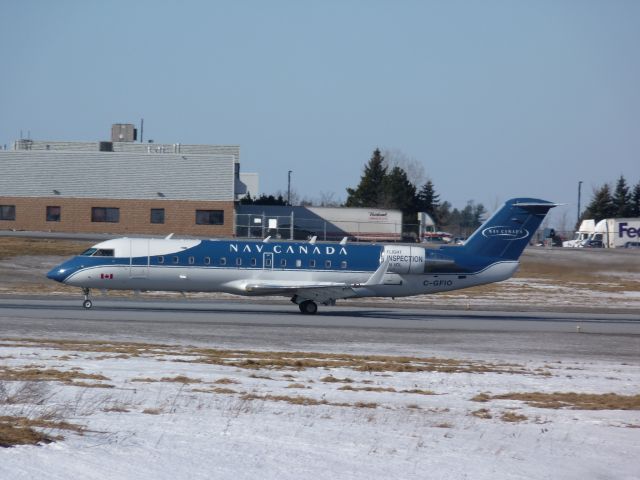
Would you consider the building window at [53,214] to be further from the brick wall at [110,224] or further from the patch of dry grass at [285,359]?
the patch of dry grass at [285,359]

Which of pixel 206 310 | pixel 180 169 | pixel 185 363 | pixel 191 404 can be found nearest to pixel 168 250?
pixel 206 310

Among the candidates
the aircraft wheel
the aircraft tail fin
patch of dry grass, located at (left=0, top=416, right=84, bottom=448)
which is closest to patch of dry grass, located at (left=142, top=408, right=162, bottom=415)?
patch of dry grass, located at (left=0, top=416, right=84, bottom=448)

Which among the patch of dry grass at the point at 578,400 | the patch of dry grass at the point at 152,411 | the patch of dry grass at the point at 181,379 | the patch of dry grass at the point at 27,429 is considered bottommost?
the patch of dry grass at the point at 578,400

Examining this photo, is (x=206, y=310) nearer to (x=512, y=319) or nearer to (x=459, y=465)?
(x=512, y=319)

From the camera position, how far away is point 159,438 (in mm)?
12094

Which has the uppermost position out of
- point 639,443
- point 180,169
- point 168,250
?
point 180,169

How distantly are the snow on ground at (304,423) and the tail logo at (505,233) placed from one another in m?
18.8

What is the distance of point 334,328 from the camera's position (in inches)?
1277

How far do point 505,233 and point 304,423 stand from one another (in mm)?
28117

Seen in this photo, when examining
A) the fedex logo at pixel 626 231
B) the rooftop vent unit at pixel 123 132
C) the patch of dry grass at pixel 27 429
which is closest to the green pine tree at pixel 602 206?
the fedex logo at pixel 626 231

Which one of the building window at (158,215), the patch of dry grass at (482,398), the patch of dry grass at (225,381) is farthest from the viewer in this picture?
the building window at (158,215)

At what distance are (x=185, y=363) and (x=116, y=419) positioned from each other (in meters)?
7.45

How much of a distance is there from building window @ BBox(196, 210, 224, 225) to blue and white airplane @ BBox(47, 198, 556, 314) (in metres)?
37.9

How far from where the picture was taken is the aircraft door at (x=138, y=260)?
37.3m
